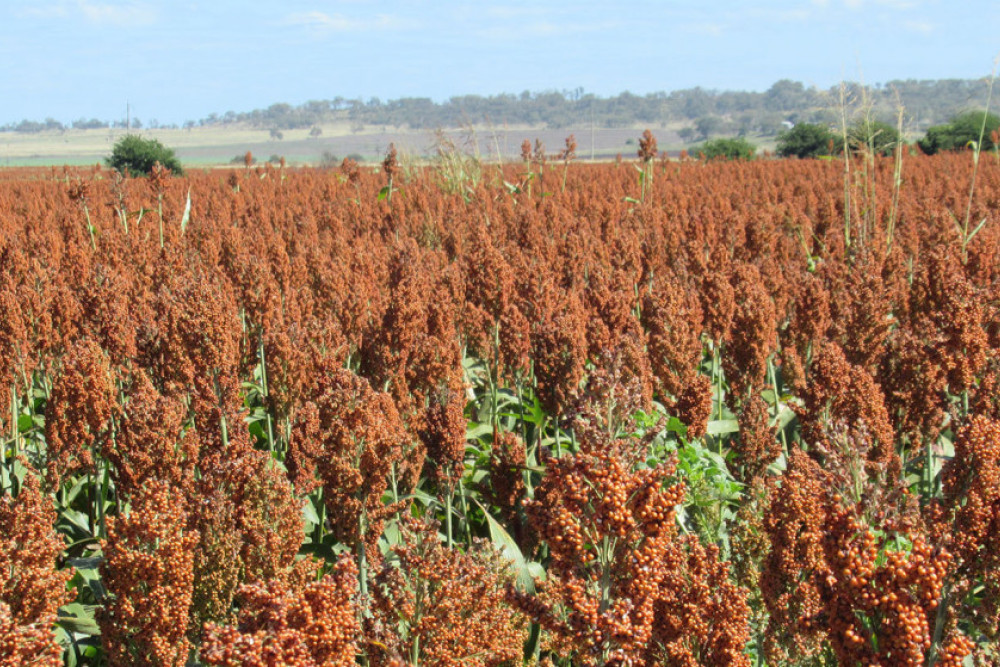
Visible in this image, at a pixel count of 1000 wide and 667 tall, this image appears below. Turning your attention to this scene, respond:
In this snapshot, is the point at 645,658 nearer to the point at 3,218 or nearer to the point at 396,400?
the point at 396,400

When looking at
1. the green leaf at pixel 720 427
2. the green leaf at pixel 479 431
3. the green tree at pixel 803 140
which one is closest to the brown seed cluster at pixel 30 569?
the green leaf at pixel 479 431

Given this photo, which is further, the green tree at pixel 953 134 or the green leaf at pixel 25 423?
the green tree at pixel 953 134

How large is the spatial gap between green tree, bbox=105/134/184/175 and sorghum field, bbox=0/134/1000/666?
22.7 m

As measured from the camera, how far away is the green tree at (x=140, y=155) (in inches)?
1118

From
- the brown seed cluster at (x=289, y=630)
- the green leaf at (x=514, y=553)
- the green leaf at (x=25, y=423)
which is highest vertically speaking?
the brown seed cluster at (x=289, y=630)

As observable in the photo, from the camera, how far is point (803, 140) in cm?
3388

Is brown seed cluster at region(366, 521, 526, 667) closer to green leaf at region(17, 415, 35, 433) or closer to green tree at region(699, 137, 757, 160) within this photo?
green leaf at region(17, 415, 35, 433)

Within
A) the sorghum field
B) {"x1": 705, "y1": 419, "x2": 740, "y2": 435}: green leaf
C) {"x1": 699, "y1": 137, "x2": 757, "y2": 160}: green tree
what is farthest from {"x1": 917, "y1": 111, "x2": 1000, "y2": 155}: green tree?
{"x1": 705, "y1": 419, "x2": 740, "y2": 435}: green leaf

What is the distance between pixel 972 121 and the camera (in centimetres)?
3241

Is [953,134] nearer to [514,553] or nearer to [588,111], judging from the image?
[514,553]

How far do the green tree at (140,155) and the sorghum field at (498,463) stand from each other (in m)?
22.7

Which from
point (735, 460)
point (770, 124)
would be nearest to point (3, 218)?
point (735, 460)

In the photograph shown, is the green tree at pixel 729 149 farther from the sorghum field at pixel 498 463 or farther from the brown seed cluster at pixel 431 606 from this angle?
the brown seed cluster at pixel 431 606

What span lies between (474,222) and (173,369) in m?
5.63
